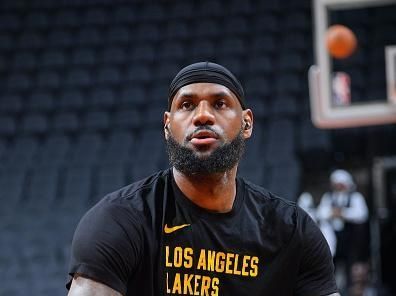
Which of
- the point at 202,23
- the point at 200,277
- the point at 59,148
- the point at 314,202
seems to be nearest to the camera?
the point at 200,277

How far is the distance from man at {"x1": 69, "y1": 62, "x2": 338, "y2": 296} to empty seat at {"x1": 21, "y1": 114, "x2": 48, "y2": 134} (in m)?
7.82

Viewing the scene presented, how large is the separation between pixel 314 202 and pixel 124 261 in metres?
6.90

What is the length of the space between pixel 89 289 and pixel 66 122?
26.9ft

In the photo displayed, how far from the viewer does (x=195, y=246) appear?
8.47 feet

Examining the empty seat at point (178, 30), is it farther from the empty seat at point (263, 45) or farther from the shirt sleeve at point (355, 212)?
the shirt sleeve at point (355, 212)

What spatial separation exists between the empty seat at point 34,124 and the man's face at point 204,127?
7939 mm

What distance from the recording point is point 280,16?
1056cm

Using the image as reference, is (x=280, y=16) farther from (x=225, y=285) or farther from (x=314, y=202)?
(x=225, y=285)

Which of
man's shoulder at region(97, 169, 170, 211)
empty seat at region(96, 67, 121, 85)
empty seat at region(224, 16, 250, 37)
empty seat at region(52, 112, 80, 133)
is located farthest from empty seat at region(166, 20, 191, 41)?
man's shoulder at region(97, 169, 170, 211)

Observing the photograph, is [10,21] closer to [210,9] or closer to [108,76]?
[108,76]

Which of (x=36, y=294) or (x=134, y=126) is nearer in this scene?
(x=36, y=294)

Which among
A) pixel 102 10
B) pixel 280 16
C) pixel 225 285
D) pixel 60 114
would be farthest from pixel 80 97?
pixel 225 285

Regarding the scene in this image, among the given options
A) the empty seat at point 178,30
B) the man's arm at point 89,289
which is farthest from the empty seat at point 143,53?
the man's arm at point 89,289

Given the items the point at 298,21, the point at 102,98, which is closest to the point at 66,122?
the point at 102,98
